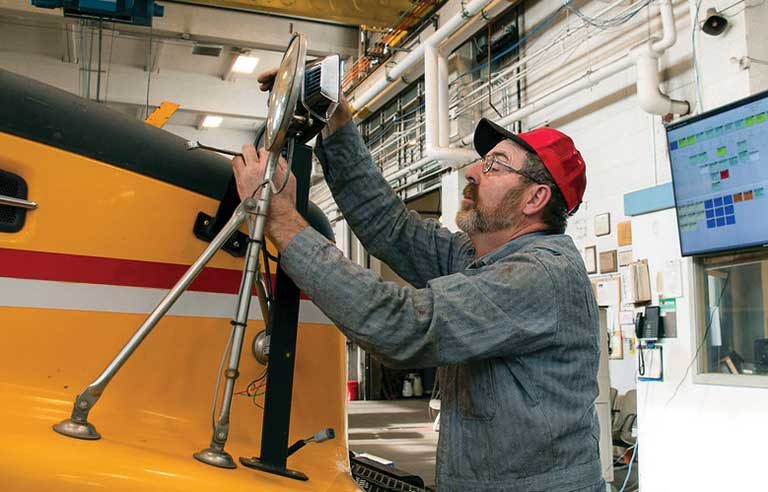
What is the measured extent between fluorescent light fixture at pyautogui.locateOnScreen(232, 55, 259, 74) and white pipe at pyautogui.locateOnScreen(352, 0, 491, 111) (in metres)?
1.84

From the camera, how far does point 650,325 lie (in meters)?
4.70

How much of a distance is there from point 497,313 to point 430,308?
0.46ft

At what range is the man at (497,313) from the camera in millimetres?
1320

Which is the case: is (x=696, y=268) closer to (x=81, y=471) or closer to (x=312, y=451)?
(x=312, y=451)

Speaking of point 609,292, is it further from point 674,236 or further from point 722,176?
point 722,176

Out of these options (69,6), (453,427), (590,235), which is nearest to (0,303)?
(453,427)

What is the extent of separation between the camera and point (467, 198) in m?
1.85

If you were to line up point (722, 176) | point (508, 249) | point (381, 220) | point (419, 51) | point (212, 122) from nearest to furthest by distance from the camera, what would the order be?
point (508, 249), point (381, 220), point (722, 176), point (419, 51), point (212, 122)

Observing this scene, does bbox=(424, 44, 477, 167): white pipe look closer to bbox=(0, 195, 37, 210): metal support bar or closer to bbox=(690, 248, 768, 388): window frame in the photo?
bbox=(690, 248, 768, 388): window frame

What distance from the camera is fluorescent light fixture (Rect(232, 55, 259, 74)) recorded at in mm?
10533

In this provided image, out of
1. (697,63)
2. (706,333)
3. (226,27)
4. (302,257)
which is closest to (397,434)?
(706,333)

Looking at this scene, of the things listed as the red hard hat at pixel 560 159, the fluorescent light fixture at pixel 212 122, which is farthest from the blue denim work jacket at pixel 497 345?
the fluorescent light fixture at pixel 212 122

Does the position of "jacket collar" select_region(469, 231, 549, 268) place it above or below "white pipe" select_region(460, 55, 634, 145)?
below

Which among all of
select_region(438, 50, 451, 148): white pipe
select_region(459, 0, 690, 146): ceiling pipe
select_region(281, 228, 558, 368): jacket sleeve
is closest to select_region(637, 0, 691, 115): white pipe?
select_region(459, 0, 690, 146): ceiling pipe
